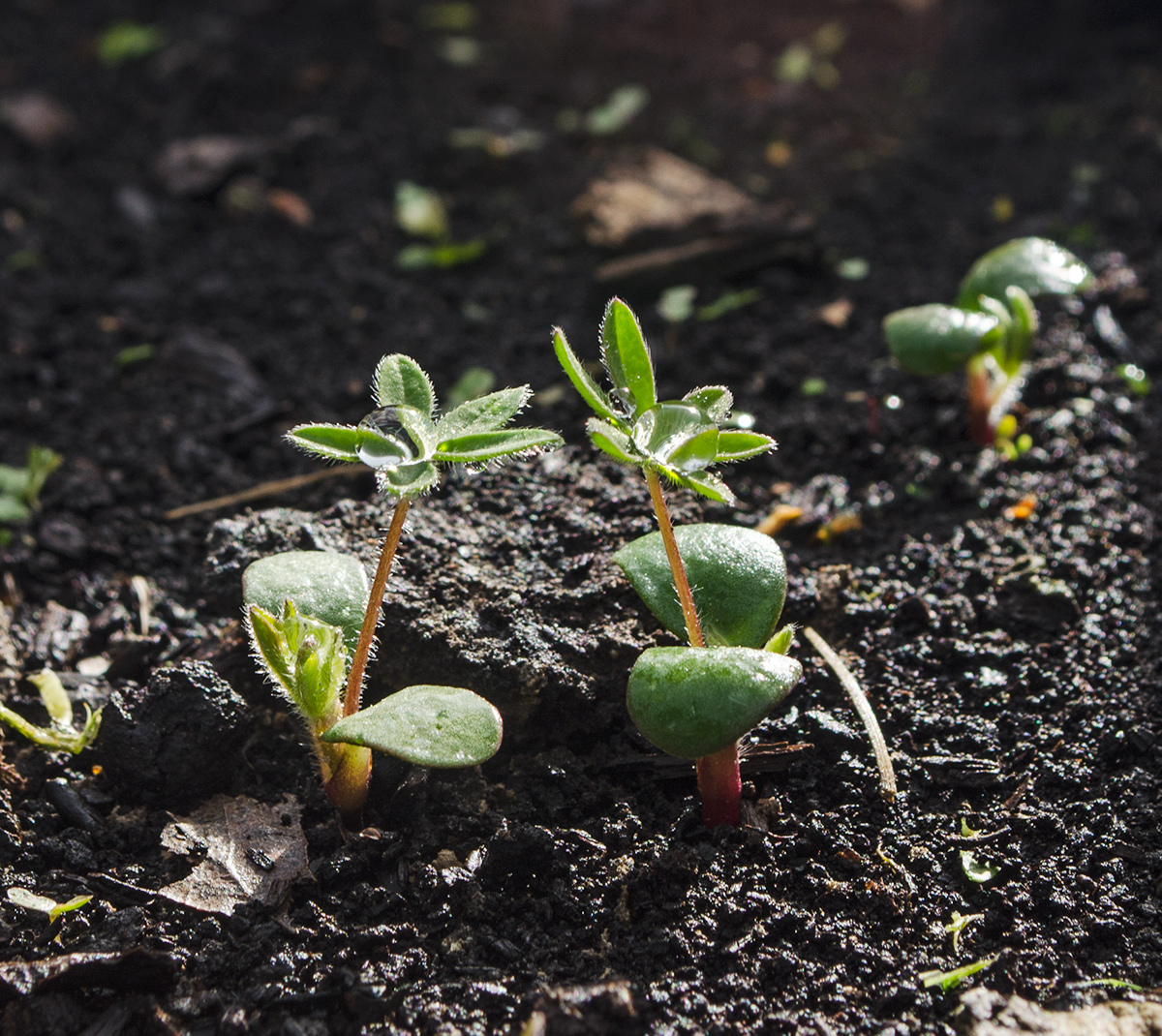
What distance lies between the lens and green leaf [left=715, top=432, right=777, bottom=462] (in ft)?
4.41

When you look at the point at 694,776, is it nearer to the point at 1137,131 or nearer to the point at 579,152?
the point at 579,152

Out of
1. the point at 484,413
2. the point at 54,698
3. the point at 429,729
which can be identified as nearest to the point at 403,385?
the point at 484,413

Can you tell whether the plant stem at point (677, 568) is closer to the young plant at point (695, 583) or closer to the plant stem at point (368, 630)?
the young plant at point (695, 583)

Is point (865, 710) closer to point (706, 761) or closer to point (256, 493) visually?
point (706, 761)

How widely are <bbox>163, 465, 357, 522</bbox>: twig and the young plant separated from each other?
0.90m

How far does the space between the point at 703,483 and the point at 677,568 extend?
0.16 metres

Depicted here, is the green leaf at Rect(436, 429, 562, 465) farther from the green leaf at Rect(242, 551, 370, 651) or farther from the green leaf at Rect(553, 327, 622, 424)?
the green leaf at Rect(242, 551, 370, 651)

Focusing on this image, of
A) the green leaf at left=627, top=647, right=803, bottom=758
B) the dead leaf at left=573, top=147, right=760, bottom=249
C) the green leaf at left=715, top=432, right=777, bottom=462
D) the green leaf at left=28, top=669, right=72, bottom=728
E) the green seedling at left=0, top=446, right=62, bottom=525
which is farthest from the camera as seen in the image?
the dead leaf at left=573, top=147, right=760, bottom=249

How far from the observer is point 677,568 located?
1.38 m

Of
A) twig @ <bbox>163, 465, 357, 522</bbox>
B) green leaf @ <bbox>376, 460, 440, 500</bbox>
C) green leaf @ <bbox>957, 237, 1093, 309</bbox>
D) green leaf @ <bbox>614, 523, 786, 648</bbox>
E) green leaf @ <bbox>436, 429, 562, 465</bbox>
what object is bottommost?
twig @ <bbox>163, 465, 357, 522</bbox>

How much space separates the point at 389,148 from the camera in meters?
3.46

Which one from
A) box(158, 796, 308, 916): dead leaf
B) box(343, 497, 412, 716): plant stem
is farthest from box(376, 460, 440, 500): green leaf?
box(158, 796, 308, 916): dead leaf

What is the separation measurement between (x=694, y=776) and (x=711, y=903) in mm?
222

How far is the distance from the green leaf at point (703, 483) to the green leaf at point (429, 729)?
40cm
